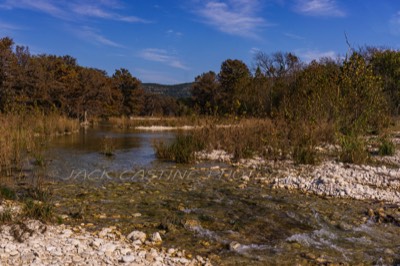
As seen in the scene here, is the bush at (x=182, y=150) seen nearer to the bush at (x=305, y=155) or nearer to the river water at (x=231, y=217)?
the river water at (x=231, y=217)

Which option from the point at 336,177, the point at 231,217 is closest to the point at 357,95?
the point at 336,177

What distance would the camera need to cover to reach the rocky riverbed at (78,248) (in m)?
4.35

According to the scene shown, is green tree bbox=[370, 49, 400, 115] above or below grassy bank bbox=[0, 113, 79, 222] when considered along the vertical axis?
above

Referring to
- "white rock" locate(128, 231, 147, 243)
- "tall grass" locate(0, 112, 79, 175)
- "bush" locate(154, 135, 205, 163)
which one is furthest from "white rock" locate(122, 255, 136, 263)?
"bush" locate(154, 135, 205, 163)

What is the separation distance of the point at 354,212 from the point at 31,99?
2937 cm

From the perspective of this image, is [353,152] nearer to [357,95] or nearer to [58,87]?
[357,95]

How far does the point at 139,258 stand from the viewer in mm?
4523

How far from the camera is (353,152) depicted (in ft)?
38.3

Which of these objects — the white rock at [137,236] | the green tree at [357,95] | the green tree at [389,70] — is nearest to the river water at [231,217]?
the white rock at [137,236]

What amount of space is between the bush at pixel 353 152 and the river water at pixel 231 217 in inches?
158

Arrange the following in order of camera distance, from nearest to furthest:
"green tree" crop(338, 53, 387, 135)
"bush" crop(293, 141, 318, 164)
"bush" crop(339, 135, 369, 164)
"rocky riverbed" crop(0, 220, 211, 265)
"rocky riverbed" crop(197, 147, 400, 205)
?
"rocky riverbed" crop(0, 220, 211, 265) → "rocky riverbed" crop(197, 147, 400, 205) → "bush" crop(339, 135, 369, 164) → "bush" crop(293, 141, 318, 164) → "green tree" crop(338, 53, 387, 135)

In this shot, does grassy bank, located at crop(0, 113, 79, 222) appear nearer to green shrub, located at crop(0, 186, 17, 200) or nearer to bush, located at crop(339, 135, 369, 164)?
green shrub, located at crop(0, 186, 17, 200)

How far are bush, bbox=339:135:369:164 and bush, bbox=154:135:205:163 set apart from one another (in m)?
4.74

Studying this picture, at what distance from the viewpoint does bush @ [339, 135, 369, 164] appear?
37.8ft
